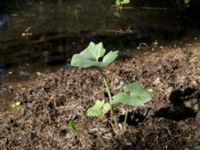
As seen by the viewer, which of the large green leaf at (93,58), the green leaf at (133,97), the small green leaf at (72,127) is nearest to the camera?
the green leaf at (133,97)

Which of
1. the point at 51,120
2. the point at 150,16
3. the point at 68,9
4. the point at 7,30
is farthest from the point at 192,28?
the point at 51,120

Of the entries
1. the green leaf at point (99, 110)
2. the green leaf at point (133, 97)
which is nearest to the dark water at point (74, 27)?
the green leaf at point (99, 110)

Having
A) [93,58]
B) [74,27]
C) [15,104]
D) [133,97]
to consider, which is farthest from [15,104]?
[74,27]

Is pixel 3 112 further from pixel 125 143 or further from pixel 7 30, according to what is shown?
pixel 7 30

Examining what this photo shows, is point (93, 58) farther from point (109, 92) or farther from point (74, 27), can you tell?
point (74, 27)

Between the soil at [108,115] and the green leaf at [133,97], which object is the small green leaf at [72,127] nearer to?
the soil at [108,115]

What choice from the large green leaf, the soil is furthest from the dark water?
the large green leaf
